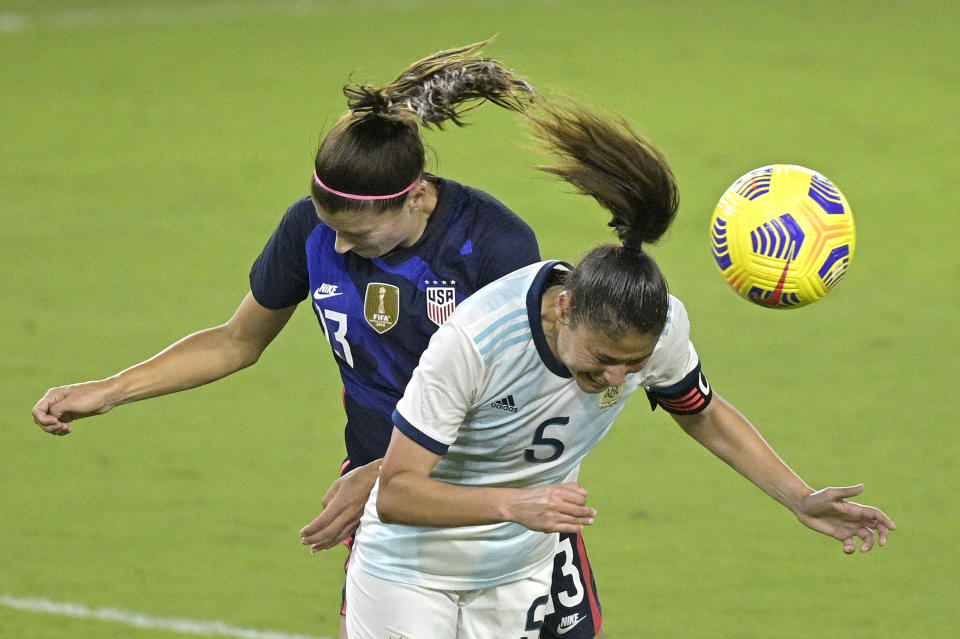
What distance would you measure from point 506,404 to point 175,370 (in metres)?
1.19

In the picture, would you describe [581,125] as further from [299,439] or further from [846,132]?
[846,132]

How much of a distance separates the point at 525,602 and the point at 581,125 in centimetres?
125

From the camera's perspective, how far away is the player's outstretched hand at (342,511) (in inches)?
152

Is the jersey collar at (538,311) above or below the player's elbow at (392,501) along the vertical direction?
above

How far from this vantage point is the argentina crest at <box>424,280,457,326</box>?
392cm

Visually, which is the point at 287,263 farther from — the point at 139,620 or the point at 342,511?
the point at 139,620

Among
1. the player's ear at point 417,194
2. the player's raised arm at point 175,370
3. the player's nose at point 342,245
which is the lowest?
the player's raised arm at point 175,370

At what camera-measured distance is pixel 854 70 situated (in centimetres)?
1212

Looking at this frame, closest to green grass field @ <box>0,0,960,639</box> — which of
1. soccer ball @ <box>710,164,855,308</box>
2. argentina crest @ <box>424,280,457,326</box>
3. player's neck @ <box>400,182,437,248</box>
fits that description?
soccer ball @ <box>710,164,855,308</box>

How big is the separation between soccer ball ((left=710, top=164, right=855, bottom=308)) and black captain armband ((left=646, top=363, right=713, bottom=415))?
728mm

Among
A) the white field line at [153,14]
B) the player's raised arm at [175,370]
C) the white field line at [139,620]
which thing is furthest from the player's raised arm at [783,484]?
the white field line at [153,14]

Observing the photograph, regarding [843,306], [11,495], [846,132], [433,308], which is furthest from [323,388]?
[846,132]

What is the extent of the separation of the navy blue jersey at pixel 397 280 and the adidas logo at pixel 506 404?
1.59 ft

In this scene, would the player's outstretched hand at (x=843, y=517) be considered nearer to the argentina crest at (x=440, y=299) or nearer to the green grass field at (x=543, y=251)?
the argentina crest at (x=440, y=299)
